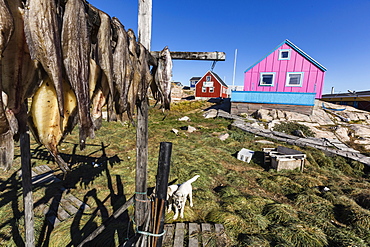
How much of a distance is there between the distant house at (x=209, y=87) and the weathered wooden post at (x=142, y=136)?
1237 inches

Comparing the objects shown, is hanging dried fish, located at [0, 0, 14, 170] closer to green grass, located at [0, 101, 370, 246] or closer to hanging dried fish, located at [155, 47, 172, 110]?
hanging dried fish, located at [155, 47, 172, 110]

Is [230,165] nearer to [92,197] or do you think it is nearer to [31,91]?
[92,197]

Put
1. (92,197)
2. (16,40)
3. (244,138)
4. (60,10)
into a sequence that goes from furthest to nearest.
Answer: (244,138) < (92,197) < (60,10) < (16,40)

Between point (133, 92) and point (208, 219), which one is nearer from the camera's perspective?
point (133, 92)

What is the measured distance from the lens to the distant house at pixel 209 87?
33.1 metres

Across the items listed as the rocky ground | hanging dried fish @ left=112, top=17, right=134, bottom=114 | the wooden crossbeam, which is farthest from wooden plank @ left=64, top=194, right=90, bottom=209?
the rocky ground

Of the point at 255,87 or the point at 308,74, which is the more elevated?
the point at 308,74

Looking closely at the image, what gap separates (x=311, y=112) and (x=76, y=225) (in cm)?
1925

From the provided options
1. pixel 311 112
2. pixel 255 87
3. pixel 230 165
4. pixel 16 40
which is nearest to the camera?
pixel 16 40

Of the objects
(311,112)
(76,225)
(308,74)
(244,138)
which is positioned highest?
(308,74)

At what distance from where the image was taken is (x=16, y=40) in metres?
0.66

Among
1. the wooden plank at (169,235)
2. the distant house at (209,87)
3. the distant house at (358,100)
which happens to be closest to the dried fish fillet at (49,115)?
the wooden plank at (169,235)

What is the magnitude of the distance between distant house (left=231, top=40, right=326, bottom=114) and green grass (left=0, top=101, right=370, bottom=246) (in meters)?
8.50

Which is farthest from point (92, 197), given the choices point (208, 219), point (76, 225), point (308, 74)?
point (308, 74)
